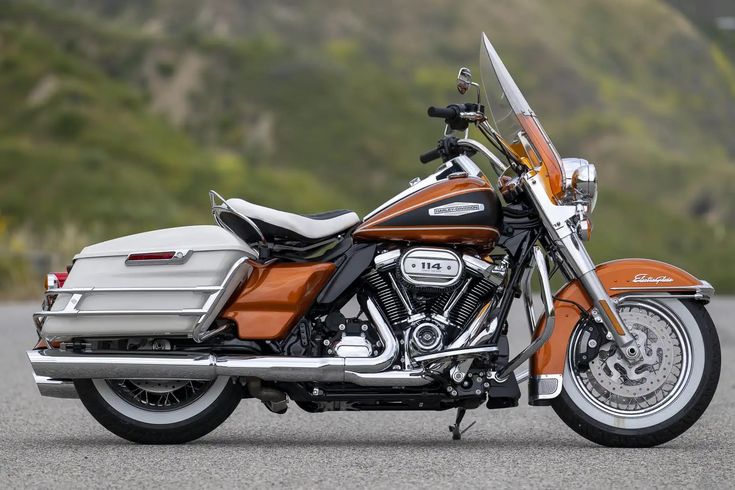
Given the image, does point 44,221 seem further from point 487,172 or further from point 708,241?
point 487,172

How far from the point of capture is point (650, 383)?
779cm

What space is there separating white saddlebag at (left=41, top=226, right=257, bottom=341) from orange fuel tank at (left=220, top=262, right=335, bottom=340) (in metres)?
0.09

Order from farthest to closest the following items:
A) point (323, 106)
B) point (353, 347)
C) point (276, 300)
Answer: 1. point (323, 106)
2. point (276, 300)
3. point (353, 347)

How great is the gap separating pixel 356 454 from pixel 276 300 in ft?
3.01

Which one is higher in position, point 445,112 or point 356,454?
point 445,112

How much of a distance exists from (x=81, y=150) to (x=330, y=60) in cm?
2128

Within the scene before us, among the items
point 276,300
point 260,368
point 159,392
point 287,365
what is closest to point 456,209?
point 276,300

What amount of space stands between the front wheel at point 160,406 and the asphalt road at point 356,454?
0.10 metres

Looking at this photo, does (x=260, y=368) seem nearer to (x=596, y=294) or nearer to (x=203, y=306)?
(x=203, y=306)

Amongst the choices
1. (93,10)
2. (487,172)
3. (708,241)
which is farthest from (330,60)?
(487,172)

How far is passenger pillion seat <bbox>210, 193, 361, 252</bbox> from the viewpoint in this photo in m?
7.72

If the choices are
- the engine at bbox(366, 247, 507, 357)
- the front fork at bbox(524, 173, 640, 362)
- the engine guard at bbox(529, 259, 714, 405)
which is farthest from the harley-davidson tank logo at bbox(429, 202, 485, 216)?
the engine guard at bbox(529, 259, 714, 405)

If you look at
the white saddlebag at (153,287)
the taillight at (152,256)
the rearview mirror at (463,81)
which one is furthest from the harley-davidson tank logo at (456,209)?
the taillight at (152,256)

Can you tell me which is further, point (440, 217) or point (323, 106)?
point (323, 106)
